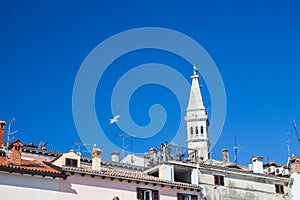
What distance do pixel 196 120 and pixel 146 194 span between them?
77.5 meters

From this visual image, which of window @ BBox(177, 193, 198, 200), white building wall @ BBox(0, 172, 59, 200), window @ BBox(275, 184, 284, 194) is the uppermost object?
window @ BBox(275, 184, 284, 194)

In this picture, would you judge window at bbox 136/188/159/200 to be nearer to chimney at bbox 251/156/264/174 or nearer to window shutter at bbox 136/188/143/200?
window shutter at bbox 136/188/143/200

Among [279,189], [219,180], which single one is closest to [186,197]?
[219,180]

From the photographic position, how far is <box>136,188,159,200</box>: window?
35312 millimetres

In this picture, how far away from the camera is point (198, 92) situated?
115 meters

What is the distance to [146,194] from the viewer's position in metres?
35.8

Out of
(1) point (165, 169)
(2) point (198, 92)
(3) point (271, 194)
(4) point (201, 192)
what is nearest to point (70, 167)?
(1) point (165, 169)

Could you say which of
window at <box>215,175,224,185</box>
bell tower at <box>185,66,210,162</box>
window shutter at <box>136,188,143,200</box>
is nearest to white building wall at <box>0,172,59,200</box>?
window shutter at <box>136,188,143,200</box>

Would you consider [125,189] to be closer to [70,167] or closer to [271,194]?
[70,167]

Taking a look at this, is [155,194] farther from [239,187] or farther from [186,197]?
[239,187]

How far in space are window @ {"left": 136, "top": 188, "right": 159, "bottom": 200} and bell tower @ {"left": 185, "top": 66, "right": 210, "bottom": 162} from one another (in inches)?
2855

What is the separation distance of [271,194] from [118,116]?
551 inches

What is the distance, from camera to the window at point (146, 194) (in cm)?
3531

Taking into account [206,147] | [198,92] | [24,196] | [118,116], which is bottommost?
[24,196]
